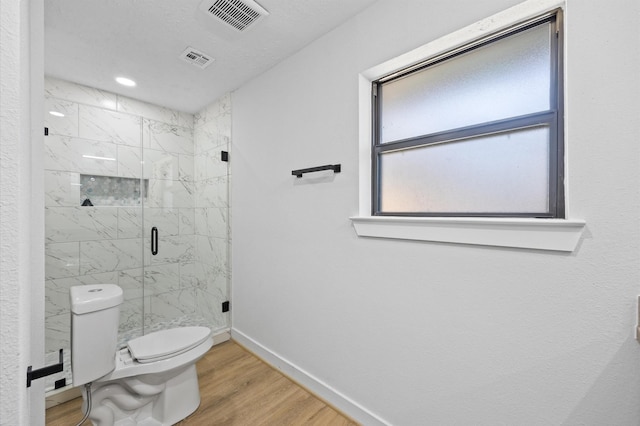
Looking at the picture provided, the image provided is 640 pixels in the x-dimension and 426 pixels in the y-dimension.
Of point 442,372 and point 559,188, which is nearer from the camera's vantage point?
point 559,188

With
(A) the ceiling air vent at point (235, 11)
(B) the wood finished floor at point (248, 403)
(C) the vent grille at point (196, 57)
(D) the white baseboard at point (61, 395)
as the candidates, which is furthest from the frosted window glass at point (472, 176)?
(D) the white baseboard at point (61, 395)

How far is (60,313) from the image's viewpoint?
80.6 inches

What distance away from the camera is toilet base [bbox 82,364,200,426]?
140 centimetres

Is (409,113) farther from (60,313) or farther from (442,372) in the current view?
(60,313)

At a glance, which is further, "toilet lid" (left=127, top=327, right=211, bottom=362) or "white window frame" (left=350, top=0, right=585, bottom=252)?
"toilet lid" (left=127, top=327, right=211, bottom=362)

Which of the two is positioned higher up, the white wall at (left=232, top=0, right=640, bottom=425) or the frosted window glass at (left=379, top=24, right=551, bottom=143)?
the frosted window glass at (left=379, top=24, right=551, bottom=143)

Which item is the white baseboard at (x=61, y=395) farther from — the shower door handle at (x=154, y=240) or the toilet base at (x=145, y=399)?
the shower door handle at (x=154, y=240)

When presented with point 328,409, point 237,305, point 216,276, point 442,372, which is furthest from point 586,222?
point 216,276

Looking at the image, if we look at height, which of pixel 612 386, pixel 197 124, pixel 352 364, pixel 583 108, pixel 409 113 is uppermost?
pixel 197 124

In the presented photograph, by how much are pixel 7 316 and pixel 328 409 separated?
5.52 ft

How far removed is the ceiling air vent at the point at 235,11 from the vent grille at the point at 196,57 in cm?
43

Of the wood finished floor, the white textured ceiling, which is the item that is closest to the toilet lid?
the wood finished floor

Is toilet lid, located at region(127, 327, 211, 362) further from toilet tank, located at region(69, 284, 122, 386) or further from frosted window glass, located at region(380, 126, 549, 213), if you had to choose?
frosted window glass, located at region(380, 126, 549, 213)

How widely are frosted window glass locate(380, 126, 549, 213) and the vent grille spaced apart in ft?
4.96
